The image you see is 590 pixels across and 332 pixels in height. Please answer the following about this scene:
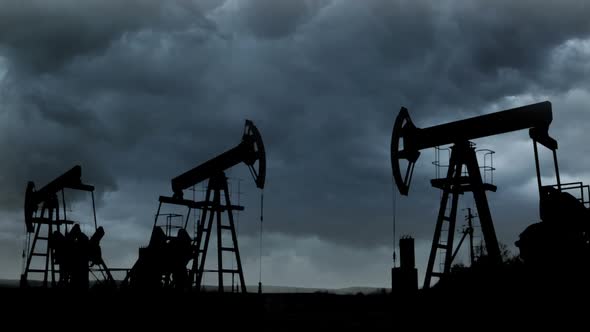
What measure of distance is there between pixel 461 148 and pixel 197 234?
8.29 meters

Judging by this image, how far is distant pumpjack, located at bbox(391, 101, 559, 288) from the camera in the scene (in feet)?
43.2

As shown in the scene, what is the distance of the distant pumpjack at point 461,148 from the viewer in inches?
518

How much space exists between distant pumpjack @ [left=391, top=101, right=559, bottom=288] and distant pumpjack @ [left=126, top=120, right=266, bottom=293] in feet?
13.9

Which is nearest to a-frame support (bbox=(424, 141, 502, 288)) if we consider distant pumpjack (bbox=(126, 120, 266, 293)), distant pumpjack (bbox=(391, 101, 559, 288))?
distant pumpjack (bbox=(391, 101, 559, 288))

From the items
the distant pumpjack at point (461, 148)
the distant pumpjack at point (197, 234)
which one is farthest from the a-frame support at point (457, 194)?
the distant pumpjack at point (197, 234)

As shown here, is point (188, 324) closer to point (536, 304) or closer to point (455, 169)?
point (455, 169)

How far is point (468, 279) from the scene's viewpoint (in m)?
12.9

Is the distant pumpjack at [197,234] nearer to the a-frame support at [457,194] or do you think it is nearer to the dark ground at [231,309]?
the dark ground at [231,309]

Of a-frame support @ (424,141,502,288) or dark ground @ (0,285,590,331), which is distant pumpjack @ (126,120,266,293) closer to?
dark ground @ (0,285,590,331)

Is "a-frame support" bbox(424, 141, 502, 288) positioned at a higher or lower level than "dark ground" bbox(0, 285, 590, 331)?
higher

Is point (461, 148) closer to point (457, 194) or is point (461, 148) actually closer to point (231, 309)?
point (457, 194)

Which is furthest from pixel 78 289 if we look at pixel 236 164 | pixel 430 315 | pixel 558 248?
pixel 558 248

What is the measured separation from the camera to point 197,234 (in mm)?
18469

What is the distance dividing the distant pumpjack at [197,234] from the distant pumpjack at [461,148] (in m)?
4.25
